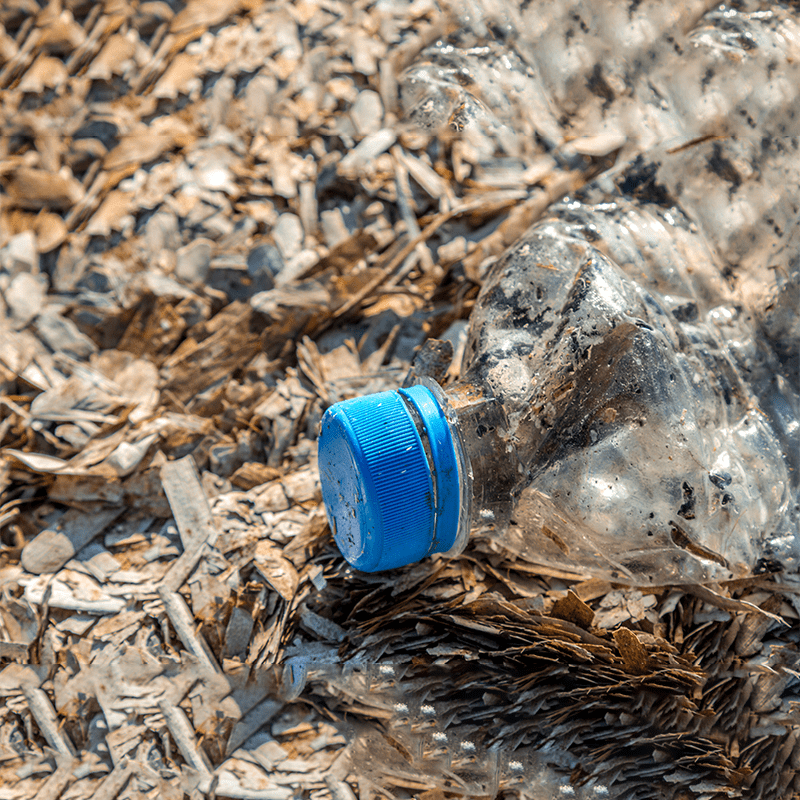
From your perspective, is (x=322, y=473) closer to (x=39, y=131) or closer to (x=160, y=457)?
(x=160, y=457)

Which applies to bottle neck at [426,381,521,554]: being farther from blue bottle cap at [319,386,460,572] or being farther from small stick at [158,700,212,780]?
small stick at [158,700,212,780]

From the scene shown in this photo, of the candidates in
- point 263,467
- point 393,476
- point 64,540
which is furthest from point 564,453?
point 64,540

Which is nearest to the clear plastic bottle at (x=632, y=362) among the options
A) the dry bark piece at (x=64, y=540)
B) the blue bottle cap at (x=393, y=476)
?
Result: the blue bottle cap at (x=393, y=476)

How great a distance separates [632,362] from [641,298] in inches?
5.1

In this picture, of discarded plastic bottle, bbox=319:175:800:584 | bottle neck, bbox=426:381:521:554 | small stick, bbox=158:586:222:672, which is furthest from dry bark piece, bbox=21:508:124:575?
bottle neck, bbox=426:381:521:554

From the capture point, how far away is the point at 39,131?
1638 mm

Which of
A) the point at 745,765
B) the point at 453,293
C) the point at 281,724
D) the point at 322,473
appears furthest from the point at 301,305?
the point at 745,765

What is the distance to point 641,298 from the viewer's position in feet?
3.50

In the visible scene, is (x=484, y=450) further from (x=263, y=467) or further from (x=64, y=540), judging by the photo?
(x=64, y=540)

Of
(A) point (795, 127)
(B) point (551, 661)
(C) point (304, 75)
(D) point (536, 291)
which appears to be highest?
(C) point (304, 75)

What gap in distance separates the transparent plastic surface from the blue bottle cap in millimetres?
79

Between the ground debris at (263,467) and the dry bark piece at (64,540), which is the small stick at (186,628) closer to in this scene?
the ground debris at (263,467)

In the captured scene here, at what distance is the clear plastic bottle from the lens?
0.95 m

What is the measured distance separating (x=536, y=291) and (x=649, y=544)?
0.40 meters
